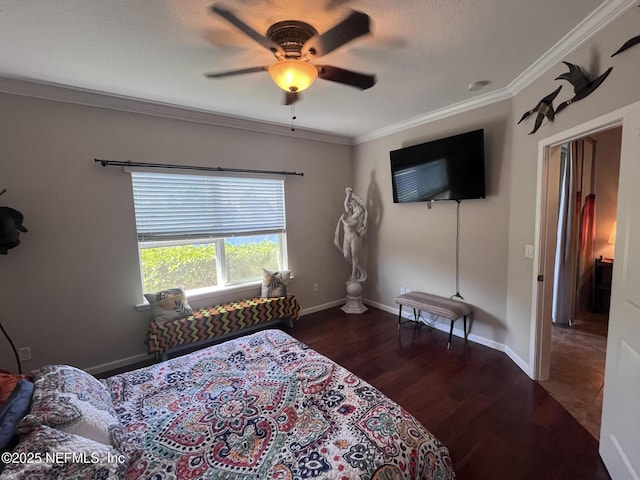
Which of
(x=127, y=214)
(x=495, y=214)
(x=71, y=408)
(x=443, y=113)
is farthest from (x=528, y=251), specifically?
(x=127, y=214)

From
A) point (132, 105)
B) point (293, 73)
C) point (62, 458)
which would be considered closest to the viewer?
point (62, 458)

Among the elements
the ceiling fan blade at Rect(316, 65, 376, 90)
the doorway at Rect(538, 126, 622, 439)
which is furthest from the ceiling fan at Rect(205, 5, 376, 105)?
the doorway at Rect(538, 126, 622, 439)

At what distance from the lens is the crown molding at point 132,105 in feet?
7.49

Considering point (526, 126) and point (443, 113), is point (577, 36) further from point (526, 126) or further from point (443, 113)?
point (443, 113)

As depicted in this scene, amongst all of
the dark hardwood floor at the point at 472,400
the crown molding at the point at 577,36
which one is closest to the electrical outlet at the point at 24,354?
the dark hardwood floor at the point at 472,400

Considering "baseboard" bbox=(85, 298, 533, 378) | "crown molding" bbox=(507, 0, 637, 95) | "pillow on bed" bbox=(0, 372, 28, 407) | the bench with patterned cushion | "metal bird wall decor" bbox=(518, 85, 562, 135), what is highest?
"crown molding" bbox=(507, 0, 637, 95)

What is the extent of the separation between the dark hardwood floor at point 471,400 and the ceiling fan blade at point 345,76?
2.33 metres

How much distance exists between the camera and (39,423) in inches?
40.6

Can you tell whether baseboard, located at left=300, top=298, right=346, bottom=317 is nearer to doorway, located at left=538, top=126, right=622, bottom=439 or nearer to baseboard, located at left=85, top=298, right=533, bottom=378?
baseboard, located at left=85, top=298, right=533, bottom=378

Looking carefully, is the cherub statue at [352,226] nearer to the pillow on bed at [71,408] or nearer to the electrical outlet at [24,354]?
the pillow on bed at [71,408]

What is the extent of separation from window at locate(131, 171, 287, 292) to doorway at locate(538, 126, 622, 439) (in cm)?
290

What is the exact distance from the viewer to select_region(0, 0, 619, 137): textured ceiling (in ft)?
5.05

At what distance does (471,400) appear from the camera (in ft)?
7.11

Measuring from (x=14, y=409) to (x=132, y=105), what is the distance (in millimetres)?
2597
